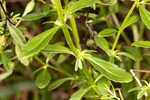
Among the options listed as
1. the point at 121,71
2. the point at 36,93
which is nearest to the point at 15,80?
the point at 36,93

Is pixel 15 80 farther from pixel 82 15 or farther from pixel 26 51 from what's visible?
pixel 26 51

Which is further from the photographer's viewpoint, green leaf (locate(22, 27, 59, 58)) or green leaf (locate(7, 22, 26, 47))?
green leaf (locate(7, 22, 26, 47))

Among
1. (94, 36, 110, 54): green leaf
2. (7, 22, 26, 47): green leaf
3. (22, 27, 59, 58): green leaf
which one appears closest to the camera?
(22, 27, 59, 58): green leaf

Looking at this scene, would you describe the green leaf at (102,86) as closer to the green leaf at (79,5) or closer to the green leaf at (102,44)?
the green leaf at (102,44)

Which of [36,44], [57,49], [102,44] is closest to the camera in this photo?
[36,44]

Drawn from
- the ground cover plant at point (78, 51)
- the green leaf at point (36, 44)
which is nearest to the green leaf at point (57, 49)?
the ground cover plant at point (78, 51)

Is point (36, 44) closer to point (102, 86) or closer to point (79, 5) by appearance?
point (79, 5)

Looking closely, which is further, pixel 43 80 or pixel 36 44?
pixel 43 80

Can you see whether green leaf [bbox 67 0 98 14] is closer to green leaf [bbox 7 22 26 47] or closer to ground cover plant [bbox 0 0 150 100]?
ground cover plant [bbox 0 0 150 100]

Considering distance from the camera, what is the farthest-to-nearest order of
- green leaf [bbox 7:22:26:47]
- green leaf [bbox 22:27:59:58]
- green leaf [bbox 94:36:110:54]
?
green leaf [bbox 94:36:110:54]
green leaf [bbox 7:22:26:47]
green leaf [bbox 22:27:59:58]

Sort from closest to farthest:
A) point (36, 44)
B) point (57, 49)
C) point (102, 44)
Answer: point (36, 44) → point (57, 49) → point (102, 44)

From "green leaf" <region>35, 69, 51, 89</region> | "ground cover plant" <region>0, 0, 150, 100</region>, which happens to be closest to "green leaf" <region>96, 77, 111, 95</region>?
"ground cover plant" <region>0, 0, 150, 100</region>

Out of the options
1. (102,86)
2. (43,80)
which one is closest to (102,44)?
(102,86)
